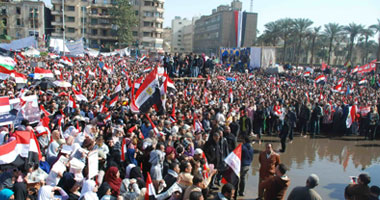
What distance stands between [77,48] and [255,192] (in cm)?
2234

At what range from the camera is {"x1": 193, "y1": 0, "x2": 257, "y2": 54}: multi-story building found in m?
83.6

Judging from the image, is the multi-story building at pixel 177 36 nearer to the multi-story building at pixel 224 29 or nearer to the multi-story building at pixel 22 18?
the multi-story building at pixel 224 29

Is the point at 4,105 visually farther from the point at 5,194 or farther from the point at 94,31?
the point at 94,31

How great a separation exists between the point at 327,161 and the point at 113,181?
22.6 ft

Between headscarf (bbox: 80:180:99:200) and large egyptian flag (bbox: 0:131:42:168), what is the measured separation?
1.41 metres

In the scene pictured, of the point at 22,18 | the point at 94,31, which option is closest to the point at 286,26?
the point at 94,31

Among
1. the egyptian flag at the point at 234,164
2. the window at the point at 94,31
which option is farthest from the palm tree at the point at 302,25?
the egyptian flag at the point at 234,164

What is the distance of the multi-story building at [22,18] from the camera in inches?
2512

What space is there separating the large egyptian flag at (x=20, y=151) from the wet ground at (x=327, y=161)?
4237mm

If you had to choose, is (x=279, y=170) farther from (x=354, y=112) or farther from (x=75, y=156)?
(x=354, y=112)

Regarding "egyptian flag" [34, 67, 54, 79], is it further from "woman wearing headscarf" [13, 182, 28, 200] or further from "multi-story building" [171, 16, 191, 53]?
"multi-story building" [171, 16, 191, 53]

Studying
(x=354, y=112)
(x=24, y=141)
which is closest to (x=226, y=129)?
(x=24, y=141)

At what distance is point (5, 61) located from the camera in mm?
12250

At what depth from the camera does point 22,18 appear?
6438 cm
